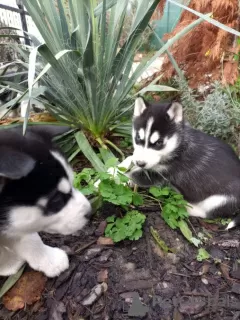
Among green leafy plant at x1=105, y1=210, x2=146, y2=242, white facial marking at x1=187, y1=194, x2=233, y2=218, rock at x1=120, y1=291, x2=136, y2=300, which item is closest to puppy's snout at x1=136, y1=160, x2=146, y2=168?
green leafy plant at x1=105, y1=210, x2=146, y2=242

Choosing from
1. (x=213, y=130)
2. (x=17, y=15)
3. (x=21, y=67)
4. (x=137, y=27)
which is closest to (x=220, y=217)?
(x=213, y=130)

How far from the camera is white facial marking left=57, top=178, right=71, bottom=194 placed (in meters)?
1.62

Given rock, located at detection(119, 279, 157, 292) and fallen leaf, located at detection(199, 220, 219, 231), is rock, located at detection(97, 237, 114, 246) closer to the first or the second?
rock, located at detection(119, 279, 157, 292)

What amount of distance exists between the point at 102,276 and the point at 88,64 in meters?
1.79

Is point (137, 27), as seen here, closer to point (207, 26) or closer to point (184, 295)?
point (207, 26)

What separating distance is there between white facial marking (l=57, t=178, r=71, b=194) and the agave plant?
115 centimetres

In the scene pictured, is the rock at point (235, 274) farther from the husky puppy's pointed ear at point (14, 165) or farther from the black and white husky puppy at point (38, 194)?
the husky puppy's pointed ear at point (14, 165)

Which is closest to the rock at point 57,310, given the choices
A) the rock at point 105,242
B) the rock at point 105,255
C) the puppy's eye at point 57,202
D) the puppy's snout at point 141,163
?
the rock at point 105,255

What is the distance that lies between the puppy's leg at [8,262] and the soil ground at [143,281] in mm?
235

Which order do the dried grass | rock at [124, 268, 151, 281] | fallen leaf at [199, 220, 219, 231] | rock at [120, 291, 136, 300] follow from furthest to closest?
1. the dried grass
2. fallen leaf at [199, 220, 219, 231]
3. rock at [124, 268, 151, 281]
4. rock at [120, 291, 136, 300]

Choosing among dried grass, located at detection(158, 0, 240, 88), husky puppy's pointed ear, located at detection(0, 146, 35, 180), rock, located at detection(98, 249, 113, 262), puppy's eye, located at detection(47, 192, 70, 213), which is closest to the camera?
husky puppy's pointed ear, located at detection(0, 146, 35, 180)

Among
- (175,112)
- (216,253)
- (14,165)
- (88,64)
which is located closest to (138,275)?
(216,253)

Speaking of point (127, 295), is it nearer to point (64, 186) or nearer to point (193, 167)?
point (64, 186)

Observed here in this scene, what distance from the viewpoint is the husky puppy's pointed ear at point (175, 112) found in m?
2.58
